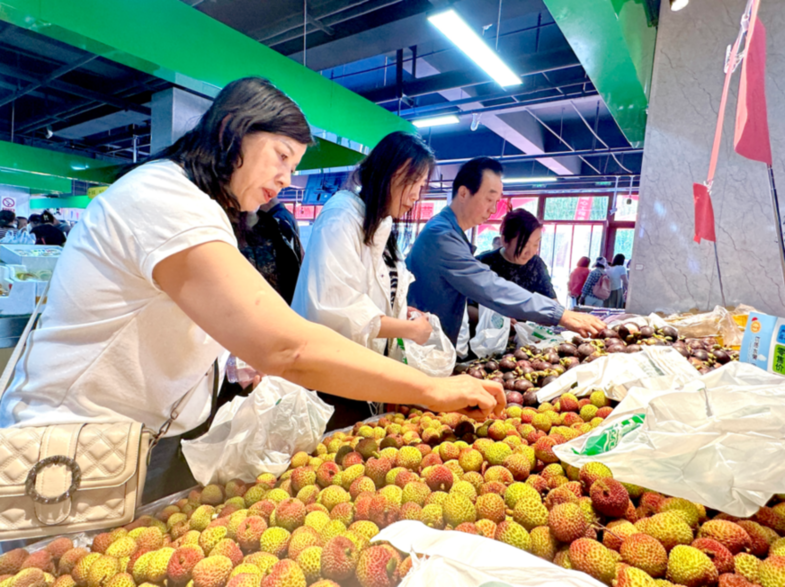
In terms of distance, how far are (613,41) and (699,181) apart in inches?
45.1

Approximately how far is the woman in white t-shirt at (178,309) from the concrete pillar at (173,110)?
4.34 meters

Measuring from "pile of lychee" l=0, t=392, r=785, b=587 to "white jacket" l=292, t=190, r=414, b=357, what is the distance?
625 mm

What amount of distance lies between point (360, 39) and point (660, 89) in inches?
162

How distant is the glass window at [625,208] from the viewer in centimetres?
1253

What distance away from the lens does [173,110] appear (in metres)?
4.80

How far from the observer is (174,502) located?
950mm

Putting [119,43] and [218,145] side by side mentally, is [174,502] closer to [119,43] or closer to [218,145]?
[218,145]

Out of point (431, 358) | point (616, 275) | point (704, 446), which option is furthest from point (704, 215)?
point (616, 275)

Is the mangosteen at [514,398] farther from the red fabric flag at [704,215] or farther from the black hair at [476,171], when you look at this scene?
the black hair at [476,171]

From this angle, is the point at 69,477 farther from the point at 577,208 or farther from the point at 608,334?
the point at 577,208

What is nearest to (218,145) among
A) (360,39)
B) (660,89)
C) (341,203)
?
(341,203)

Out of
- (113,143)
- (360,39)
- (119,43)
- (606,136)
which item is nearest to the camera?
(119,43)

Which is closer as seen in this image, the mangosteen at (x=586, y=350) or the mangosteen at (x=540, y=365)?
the mangosteen at (x=540, y=365)

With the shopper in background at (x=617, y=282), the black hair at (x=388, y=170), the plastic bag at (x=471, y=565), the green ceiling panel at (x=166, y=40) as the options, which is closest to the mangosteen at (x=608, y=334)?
the black hair at (x=388, y=170)
